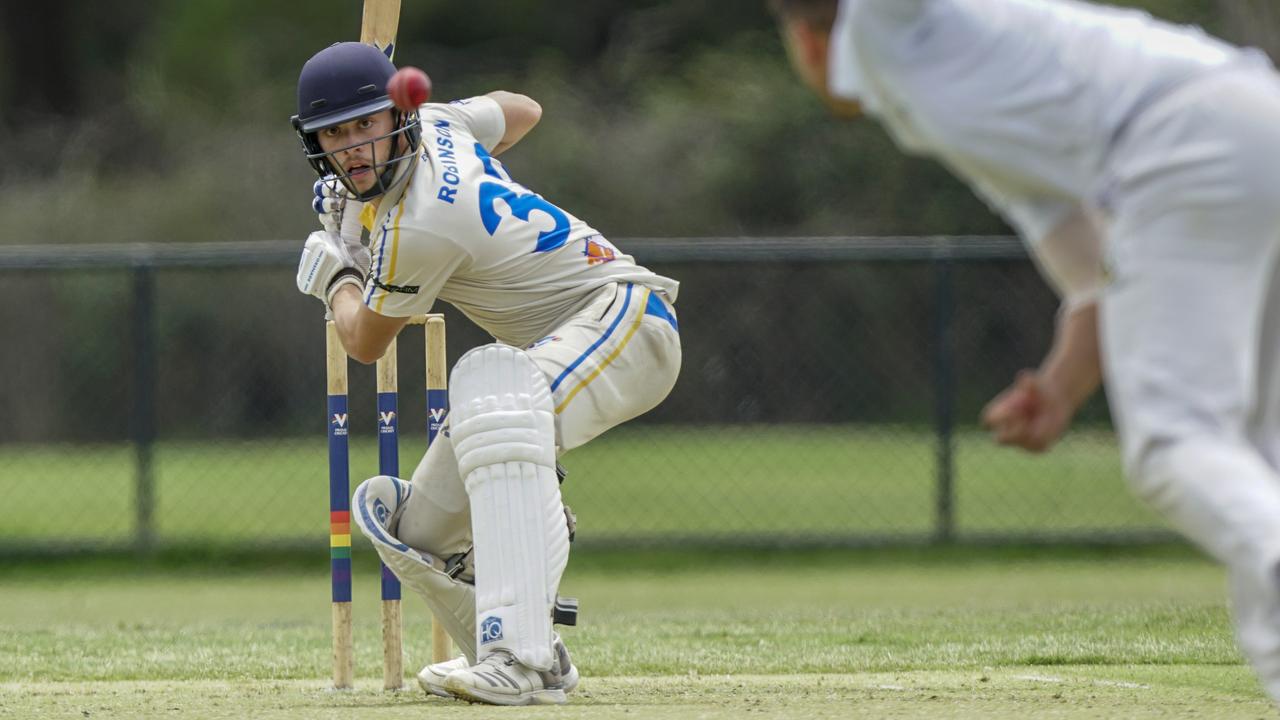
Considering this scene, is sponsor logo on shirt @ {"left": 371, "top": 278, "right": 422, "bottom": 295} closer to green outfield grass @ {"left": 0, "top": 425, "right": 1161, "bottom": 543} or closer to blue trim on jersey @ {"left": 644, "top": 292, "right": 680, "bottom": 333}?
blue trim on jersey @ {"left": 644, "top": 292, "right": 680, "bottom": 333}

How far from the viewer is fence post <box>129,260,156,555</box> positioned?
32.7ft

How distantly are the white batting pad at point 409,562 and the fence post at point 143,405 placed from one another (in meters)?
5.52

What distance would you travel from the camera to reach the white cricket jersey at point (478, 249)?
4.38 metres

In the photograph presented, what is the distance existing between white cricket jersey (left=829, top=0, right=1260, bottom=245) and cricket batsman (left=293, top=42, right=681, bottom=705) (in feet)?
5.02

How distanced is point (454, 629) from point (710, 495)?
614 centimetres

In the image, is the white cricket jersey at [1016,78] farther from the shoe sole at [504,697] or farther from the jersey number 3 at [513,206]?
the shoe sole at [504,697]

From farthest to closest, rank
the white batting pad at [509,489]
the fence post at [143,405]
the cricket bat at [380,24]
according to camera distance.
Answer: the fence post at [143,405], the cricket bat at [380,24], the white batting pad at [509,489]

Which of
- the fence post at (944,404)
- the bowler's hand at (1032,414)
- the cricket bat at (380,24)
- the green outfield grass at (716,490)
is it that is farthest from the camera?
the green outfield grass at (716,490)

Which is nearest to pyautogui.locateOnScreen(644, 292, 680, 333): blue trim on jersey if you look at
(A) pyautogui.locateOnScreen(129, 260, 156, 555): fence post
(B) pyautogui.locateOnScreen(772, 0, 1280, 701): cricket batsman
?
(B) pyautogui.locateOnScreen(772, 0, 1280, 701): cricket batsman

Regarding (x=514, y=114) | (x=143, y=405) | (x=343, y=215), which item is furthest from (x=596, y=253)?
(x=143, y=405)

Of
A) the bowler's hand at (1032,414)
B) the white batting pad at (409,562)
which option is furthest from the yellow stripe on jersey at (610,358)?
the bowler's hand at (1032,414)

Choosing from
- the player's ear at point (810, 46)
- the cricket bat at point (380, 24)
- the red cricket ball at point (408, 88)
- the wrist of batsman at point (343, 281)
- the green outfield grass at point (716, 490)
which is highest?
the player's ear at point (810, 46)

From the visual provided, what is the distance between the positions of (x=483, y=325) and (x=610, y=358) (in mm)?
528

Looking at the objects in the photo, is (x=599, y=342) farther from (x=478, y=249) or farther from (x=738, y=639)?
(x=738, y=639)
